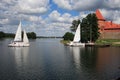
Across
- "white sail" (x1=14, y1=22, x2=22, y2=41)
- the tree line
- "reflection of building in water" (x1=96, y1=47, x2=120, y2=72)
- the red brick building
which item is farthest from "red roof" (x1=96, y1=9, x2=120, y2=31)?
"reflection of building in water" (x1=96, y1=47, x2=120, y2=72)

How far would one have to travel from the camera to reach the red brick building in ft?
448

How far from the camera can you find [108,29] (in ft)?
458

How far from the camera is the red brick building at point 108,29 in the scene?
137 meters

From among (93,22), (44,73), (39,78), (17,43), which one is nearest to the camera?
(39,78)

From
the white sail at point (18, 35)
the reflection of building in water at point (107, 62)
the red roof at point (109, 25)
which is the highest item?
the red roof at point (109, 25)

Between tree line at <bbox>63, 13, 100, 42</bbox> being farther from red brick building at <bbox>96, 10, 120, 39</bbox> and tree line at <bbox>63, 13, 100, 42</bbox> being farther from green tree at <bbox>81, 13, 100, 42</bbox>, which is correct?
red brick building at <bbox>96, 10, 120, 39</bbox>

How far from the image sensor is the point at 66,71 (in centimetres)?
3519

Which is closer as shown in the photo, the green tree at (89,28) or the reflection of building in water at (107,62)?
the reflection of building in water at (107,62)

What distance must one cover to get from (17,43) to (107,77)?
64.5 m

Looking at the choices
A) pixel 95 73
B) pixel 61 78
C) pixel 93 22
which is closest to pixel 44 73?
pixel 61 78

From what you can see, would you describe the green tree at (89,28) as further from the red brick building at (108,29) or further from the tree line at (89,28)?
the red brick building at (108,29)

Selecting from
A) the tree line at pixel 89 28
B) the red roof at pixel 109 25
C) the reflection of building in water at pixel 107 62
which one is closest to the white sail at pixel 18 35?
the tree line at pixel 89 28

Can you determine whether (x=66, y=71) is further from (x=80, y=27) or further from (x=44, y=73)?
(x=80, y=27)


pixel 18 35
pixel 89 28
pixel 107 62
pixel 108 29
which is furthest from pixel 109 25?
pixel 107 62
